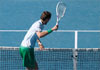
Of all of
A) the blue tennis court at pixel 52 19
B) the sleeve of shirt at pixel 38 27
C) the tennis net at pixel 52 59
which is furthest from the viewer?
the blue tennis court at pixel 52 19

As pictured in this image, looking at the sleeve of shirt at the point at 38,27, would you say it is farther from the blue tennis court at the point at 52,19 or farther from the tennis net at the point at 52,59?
the blue tennis court at the point at 52,19

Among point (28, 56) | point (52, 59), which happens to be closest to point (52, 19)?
point (52, 59)

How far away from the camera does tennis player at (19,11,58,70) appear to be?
620cm

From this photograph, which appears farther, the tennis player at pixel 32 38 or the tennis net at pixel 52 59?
the tennis net at pixel 52 59

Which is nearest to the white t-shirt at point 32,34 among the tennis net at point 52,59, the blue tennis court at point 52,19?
the tennis net at point 52,59

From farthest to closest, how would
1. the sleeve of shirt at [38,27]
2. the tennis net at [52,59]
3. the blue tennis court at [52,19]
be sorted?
the blue tennis court at [52,19]
the tennis net at [52,59]
the sleeve of shirt at [38,27]

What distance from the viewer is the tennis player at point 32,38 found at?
6195 mm

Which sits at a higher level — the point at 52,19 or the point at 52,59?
the point at 52,19

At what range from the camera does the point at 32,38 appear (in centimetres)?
628

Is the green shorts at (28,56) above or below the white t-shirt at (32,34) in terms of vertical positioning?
below

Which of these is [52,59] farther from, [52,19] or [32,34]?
[52,19]

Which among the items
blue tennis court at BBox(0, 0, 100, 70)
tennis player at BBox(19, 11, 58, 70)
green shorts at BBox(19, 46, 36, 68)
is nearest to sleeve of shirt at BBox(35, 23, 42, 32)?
tennis player at BBox(19, 11, 58, 70)

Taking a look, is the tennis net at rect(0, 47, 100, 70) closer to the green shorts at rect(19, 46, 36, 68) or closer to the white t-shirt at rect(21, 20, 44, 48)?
the green shorts at rect(19, 46, 36, 68)

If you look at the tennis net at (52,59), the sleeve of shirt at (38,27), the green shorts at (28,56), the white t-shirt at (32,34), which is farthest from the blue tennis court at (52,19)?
the sleeve of shirt at (38,27)
